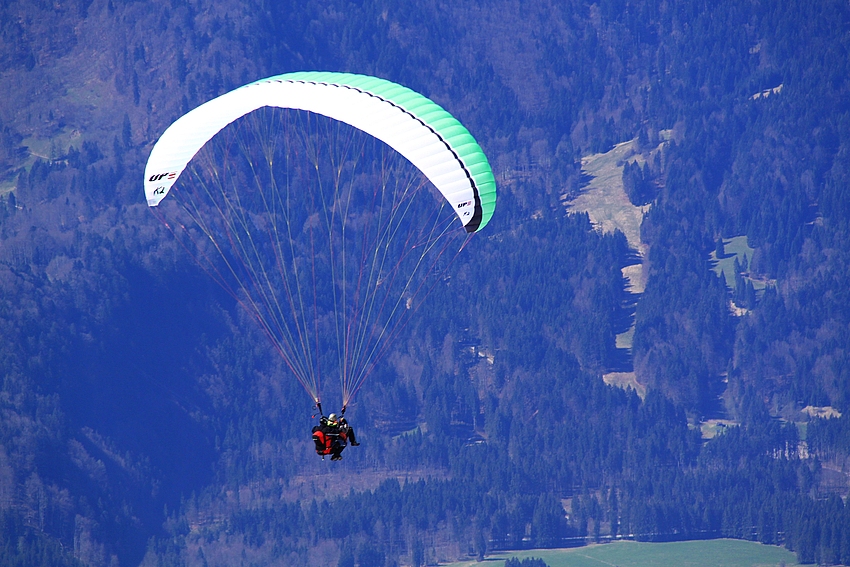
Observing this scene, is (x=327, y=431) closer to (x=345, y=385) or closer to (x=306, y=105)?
(x=345, y=385)

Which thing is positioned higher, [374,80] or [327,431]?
[374,80]

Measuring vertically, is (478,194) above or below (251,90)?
below

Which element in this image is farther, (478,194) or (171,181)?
(171,181)

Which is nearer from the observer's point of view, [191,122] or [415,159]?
[415,159]

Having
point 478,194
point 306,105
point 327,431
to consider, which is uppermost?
point 306,105

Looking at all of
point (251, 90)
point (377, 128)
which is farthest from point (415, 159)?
point (251, 90)

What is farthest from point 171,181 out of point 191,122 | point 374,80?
point 374,80

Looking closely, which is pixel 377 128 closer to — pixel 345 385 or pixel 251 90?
pixel 251 90
